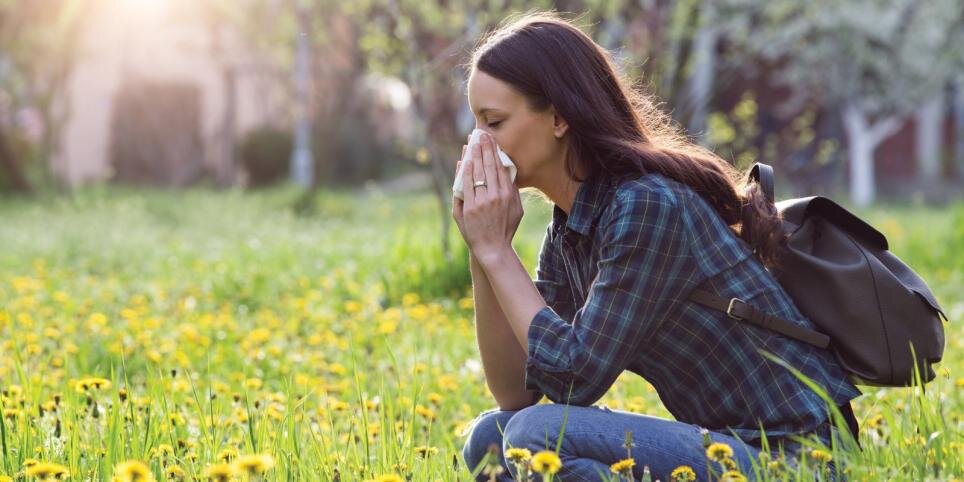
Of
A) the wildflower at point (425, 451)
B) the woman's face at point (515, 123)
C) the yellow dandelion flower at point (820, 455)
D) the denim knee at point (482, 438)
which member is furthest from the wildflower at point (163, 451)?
the yellow dandelion flower at point (820, 455)

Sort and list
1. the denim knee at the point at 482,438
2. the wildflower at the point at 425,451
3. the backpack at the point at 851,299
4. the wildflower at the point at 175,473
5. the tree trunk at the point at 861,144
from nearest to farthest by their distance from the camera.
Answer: the wildflower at the point at 175,473
the backpack at the point at 851,299
the wildflower at the point at 425,451
the denim knee at the point at 482,438
the tree trunk at the point at 861,144

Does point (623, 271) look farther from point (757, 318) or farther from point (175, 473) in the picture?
point (175, 473)

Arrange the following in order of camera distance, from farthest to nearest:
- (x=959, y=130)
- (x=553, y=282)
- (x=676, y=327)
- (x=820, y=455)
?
(x=959, y=130) < (x=553, y=282) < (x=676, y=327) < (x=820, y=455)

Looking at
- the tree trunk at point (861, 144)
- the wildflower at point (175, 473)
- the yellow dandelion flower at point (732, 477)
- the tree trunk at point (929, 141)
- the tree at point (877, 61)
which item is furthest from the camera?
the tree trunk at point (929, 141)

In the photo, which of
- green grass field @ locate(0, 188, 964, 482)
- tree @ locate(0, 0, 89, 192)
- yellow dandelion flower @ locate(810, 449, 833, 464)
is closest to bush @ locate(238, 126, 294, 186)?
tree @ locate(0, 0, 89, 192)

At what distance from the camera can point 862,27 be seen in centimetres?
1886

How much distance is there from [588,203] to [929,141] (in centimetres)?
2111

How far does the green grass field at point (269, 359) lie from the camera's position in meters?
2.36

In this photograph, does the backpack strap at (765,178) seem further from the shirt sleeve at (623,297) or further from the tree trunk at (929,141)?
the tree trunk at (929,141)

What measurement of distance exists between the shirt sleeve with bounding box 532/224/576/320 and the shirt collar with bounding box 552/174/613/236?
32 centimetres

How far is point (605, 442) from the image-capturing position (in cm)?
230

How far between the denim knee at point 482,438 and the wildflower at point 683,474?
1.47ft

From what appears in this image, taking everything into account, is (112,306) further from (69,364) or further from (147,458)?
(147,458)

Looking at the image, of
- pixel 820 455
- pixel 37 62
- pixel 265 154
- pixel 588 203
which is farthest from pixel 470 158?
pixel 265 154
